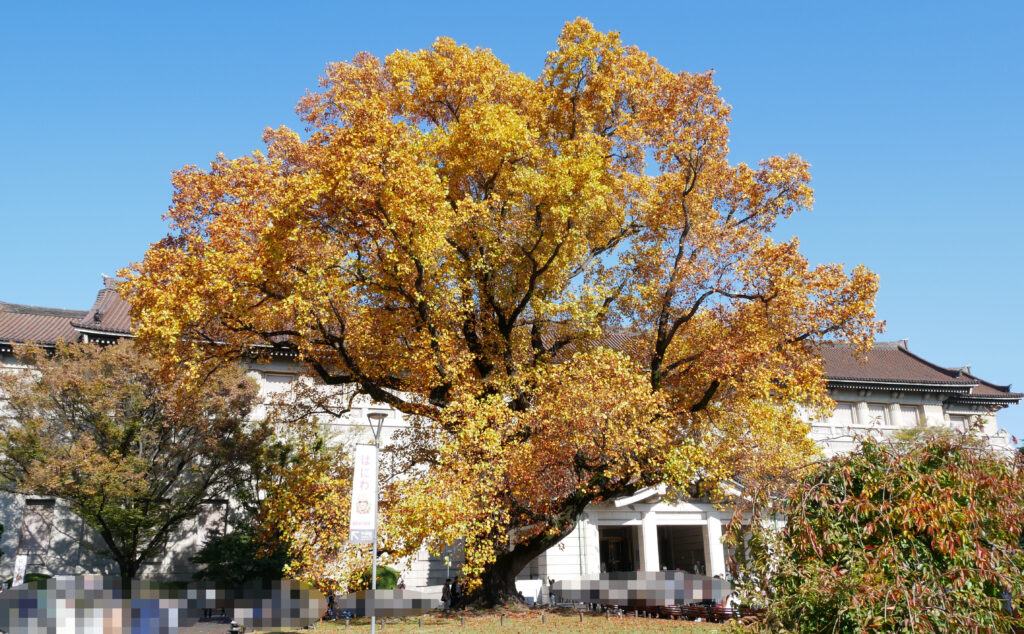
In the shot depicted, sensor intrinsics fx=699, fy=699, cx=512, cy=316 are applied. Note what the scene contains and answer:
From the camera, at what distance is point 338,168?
14422 mm

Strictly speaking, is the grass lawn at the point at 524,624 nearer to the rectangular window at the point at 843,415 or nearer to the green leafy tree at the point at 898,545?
the green leafy tree at the point at 898,545

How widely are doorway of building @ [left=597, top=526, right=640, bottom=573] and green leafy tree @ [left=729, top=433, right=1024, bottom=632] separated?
25493 millimetres

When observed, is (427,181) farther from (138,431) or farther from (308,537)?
(138,431)

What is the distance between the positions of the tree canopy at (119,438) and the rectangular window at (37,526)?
271cm

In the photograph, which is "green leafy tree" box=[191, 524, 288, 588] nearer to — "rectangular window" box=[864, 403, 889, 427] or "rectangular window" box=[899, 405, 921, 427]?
"rectangular window" box=[864, 403, 889, 427]

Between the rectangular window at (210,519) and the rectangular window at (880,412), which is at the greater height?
the rectangular window at (880,412)

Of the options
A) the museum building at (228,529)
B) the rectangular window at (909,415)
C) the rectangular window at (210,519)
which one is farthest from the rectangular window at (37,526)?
the rectangular window at (909,415)

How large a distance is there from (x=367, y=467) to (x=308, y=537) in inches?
106

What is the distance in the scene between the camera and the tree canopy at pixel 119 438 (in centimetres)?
2247

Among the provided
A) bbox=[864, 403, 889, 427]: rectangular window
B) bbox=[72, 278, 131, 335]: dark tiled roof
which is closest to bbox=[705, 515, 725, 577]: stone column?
bbox=[864, 403, 889, 427]: rectangular window

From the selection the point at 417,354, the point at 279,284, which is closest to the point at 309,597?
the point at 417,354

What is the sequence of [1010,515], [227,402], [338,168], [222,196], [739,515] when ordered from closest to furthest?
[1010,515], [739,515], [338,168], [222,196], [227,402]

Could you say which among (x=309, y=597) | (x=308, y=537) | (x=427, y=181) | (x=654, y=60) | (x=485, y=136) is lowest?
(x=309, y=597)

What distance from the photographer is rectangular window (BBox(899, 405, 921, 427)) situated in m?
40.8
